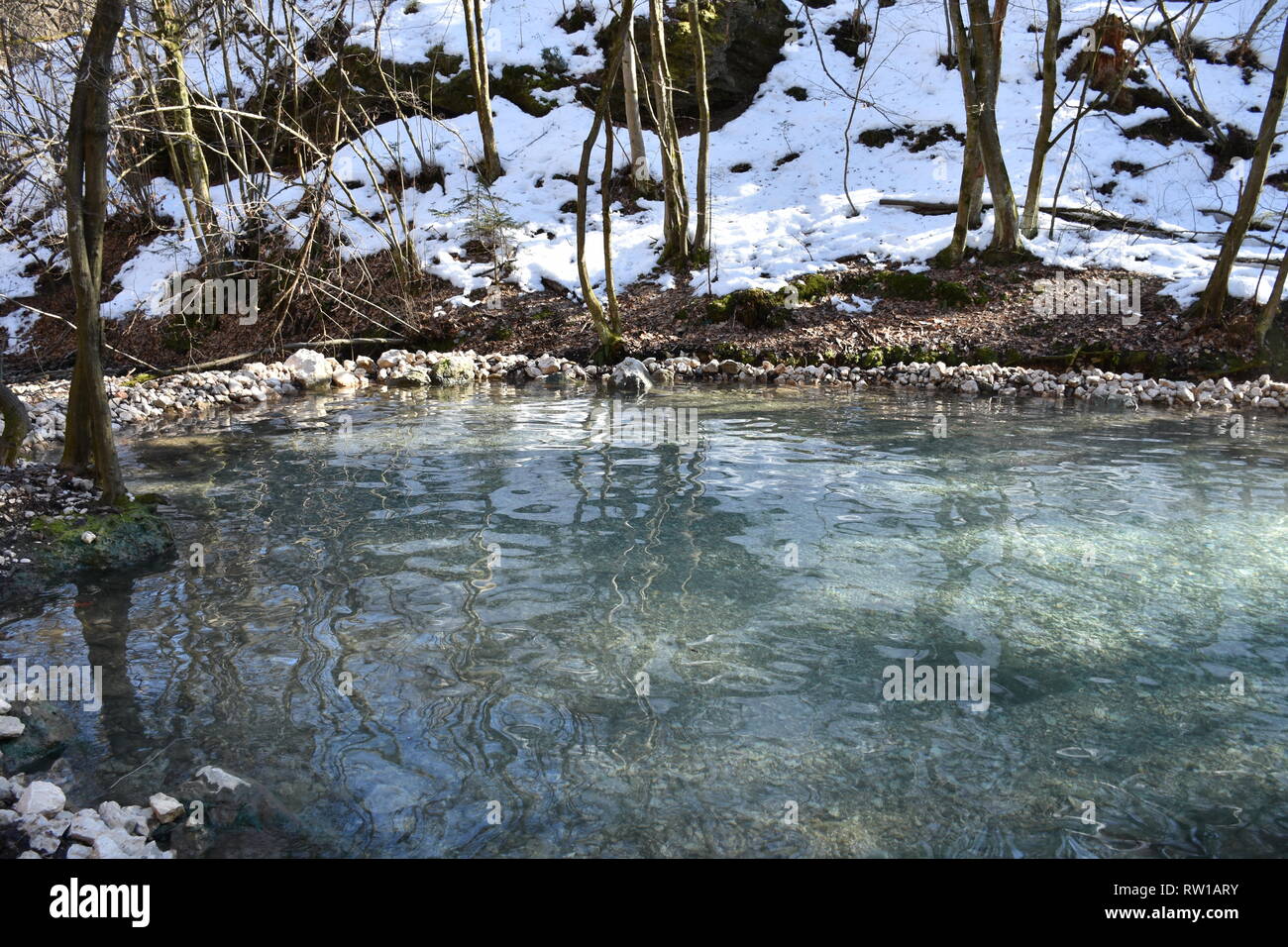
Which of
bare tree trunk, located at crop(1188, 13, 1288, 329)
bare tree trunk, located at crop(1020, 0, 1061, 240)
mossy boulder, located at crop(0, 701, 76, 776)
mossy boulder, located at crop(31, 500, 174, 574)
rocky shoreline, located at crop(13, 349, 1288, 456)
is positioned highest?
bare tree trunk, located at crop(1020, 0, 1061, 240)

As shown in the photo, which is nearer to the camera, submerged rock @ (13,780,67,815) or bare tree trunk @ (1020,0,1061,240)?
submerged rock @ (13,780,67,815)

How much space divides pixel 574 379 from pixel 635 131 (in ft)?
22.3

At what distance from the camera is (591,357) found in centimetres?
1448

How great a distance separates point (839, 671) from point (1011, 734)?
81 cm

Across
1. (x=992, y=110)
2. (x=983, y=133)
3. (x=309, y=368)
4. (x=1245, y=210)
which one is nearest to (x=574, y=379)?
(x=309, y=368)

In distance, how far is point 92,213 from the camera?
594 cm

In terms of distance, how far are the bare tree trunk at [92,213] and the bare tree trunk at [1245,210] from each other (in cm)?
1224

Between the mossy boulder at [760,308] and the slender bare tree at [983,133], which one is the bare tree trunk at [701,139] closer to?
the mossy boulder at [760,308]

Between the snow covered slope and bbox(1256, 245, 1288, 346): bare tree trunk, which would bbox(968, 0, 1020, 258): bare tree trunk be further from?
bbox(1256, 245, 1288, 346): bare tree trunk

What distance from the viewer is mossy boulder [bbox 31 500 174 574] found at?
18.7 ft

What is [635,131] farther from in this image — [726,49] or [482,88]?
[726,49]

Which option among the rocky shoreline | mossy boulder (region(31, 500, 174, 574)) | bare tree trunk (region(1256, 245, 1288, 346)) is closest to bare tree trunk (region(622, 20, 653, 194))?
the rocky shoreline

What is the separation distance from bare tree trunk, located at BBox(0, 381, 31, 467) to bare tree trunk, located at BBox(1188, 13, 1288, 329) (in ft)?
43.8
